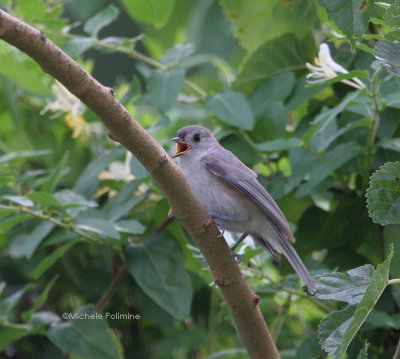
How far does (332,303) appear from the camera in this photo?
2.24 meters

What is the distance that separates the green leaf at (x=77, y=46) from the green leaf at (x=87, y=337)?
995 millimetres

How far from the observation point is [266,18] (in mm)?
2816

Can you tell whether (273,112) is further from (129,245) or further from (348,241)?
(129,245)

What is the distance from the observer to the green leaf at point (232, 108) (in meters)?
A: 2.41

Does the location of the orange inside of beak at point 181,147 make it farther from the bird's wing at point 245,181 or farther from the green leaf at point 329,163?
the green leaf at point 329,163

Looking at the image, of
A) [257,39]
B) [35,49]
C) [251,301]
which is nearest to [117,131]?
[35,49]

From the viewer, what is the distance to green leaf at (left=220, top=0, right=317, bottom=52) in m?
2.72

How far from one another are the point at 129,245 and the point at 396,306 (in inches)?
40.1

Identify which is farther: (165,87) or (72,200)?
(165,87)

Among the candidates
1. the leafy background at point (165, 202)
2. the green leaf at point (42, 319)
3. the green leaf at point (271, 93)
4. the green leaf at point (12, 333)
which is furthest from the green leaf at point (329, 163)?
the green leaf at point (12, 333)

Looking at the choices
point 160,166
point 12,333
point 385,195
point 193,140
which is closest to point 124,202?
point 193,140

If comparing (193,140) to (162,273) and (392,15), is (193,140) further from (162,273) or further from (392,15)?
(392,15)

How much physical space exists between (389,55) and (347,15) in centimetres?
17

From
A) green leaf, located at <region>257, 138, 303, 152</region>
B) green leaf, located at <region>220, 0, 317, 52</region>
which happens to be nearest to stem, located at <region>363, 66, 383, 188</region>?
green leaf, located at <region>257, 138, 303, 152</region>
